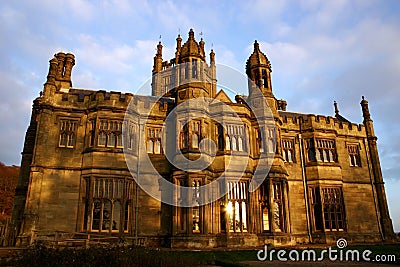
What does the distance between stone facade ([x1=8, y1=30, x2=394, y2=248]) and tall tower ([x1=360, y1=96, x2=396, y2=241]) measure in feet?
0.28

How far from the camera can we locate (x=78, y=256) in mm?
8922

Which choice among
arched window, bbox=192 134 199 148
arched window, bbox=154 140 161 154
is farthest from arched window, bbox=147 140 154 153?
arched window, bbox=192 134 199 148

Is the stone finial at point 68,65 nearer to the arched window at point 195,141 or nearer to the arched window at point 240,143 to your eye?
the arched window at point 195,141

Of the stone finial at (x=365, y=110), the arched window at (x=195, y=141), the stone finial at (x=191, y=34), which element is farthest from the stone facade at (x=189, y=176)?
the stone finial at (x=365, y=110)

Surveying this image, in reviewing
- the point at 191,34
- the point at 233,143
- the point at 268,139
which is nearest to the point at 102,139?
the point at 233,143

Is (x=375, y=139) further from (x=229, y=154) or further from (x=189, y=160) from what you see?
(x=189, y=160)

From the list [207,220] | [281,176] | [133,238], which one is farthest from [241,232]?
[133,238]

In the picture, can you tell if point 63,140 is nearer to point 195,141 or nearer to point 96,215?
point 96,215

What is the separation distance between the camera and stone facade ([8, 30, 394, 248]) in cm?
1836

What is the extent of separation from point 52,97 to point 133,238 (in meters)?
10.3

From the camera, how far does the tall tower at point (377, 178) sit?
24.2 meters

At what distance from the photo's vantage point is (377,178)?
25.5 m

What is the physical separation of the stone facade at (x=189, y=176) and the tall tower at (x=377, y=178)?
0.08m

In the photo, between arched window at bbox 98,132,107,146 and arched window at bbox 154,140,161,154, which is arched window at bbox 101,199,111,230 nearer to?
arched window at bbox 98,132,107,146
